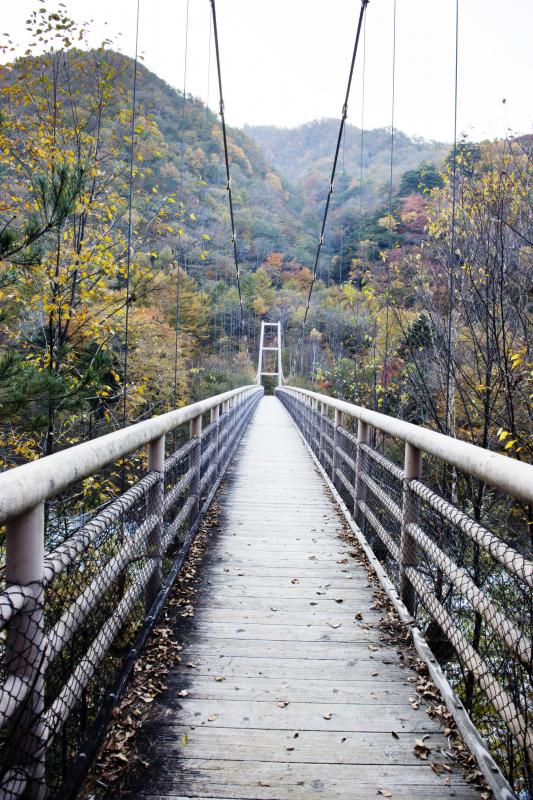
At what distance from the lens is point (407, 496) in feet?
7.64

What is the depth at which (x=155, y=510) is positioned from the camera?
229 centimetres

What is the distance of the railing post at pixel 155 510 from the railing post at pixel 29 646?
110 cm

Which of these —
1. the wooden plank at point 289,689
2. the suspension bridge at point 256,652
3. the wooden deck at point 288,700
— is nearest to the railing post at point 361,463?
the suspension bridge at point 256,652

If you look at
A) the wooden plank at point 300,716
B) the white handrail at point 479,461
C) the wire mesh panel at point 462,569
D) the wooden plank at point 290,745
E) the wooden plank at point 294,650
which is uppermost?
the white handrail at point 479,461

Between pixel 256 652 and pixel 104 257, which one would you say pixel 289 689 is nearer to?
pixel 256 652

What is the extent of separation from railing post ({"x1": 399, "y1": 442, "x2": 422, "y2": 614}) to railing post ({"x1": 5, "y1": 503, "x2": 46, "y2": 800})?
160 centimetres

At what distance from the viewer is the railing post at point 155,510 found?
7.55 feet

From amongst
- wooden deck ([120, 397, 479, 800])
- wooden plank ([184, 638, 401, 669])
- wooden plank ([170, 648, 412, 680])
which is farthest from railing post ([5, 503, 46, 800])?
wooden plank ([184, 638, 401, 669])

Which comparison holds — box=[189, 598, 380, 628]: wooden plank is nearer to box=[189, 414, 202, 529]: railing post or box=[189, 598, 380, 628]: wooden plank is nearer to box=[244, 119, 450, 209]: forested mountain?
box=[189, 414, 202, 529]: railing post

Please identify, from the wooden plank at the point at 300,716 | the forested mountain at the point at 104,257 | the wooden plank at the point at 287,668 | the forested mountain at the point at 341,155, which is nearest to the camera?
the wooden plank at the point at 300,716

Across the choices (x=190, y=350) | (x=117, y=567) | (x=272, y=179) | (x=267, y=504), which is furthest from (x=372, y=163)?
(x=117, y=567)

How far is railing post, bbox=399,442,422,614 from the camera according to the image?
2.29 metres

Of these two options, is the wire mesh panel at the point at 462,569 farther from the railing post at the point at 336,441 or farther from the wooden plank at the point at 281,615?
the wooden plank at the point at 281,615

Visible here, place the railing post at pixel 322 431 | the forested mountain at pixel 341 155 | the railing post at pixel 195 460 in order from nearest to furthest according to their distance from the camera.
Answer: the railing post at pixel 195 460 < the railing post at pixel 322 431 < the forested mountain at pixel 341 155
